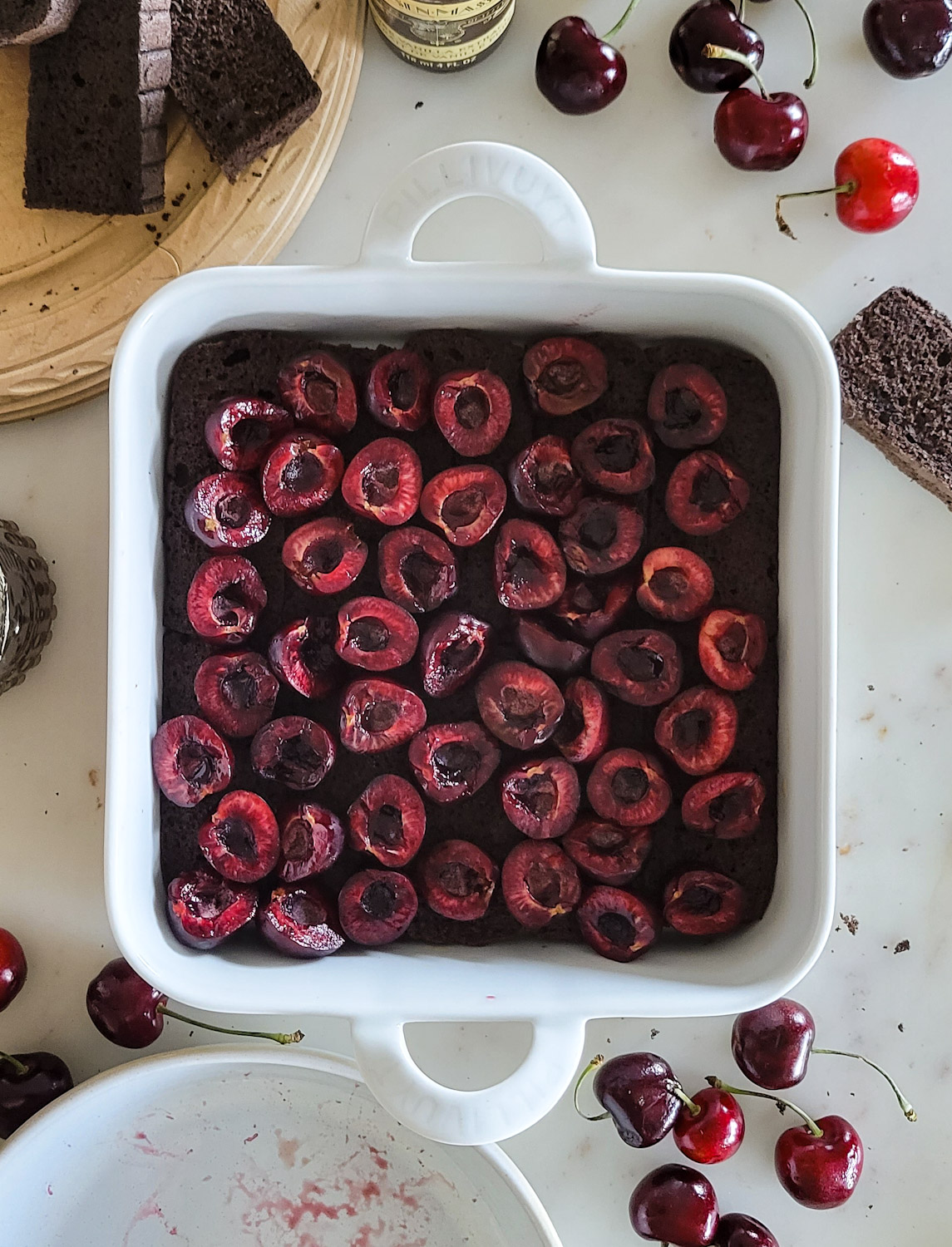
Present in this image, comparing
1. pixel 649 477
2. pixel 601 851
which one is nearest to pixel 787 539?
pixel 649 477

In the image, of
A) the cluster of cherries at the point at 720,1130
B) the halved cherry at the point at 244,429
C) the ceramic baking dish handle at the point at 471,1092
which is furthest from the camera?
the cluster of cherries at the point at 720,1130

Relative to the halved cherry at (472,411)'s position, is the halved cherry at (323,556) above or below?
below

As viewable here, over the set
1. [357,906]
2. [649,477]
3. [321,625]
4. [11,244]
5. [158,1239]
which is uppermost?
[11,244]

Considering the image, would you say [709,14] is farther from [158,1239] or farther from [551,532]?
[158,1239]

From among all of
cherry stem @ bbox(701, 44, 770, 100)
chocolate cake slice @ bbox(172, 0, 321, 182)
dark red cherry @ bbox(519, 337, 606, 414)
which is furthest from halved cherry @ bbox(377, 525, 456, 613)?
cherry stem @ bbox(701, 44, 770, 100)

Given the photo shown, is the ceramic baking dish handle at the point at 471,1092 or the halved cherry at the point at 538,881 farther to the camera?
the halved cherry at the point at 538,881

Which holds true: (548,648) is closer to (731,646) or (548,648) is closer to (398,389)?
(731,646)

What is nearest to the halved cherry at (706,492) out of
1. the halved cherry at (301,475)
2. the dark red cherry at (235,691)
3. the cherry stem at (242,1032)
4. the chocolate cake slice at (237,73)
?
the halved cherry at (301,475)

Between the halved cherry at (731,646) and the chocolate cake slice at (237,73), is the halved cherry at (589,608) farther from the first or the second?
the chocolate cake slice at (237,73)
